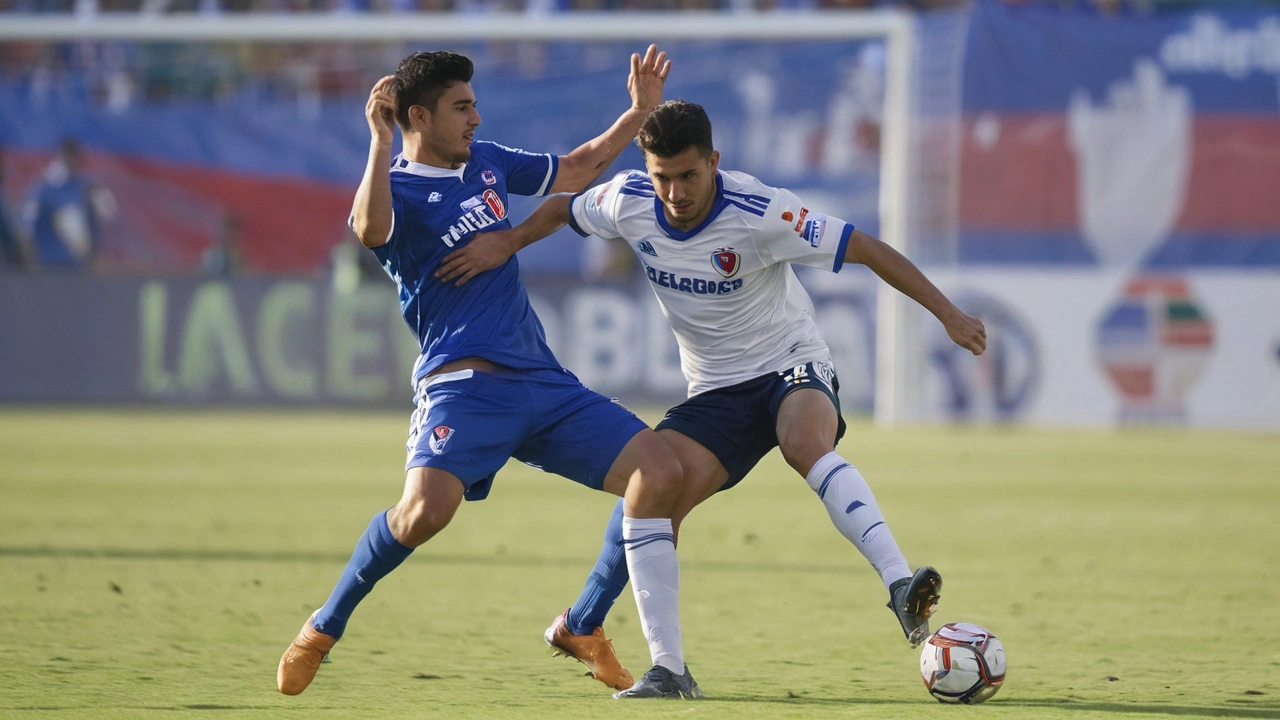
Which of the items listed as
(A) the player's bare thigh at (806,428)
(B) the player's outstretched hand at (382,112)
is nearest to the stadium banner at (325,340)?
(A) the player's bare thigh at (806,428)

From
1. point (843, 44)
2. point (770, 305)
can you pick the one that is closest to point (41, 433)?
point (843, 44)

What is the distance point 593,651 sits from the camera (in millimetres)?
5762

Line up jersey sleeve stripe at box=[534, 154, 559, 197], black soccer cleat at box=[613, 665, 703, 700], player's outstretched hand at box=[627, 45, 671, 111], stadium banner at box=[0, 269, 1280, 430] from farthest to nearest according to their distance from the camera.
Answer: stadium banner at box=[0, 269, 1280, 430] → player's outstretched hand at box=[627, 45, 671, 111] → jersey sleeve stripe at box=[534, 154, 559, 197] → black soccer cleat at box=[613, 665, 703, 700]

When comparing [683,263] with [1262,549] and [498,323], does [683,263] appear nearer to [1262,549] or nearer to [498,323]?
[498,323]

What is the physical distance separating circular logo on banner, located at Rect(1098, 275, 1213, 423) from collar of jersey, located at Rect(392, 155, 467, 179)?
1295cm

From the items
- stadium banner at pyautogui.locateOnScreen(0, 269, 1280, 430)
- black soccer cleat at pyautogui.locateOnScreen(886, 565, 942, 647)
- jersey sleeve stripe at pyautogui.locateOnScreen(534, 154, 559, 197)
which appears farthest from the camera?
stadium banner at pyautogui.locateOnScreen(0, 269, 1280, 430)

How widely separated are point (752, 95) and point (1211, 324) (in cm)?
617

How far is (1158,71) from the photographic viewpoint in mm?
18422

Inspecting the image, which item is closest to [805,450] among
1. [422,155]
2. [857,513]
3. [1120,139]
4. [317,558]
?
[857,513]

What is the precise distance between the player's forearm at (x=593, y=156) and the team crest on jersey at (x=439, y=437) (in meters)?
1.11

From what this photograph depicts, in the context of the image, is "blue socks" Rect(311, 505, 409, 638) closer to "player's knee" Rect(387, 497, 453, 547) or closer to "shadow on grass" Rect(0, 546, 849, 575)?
"player's knee" Rect(387, 497, 453, 547)

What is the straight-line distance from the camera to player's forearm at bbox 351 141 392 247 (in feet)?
17.5

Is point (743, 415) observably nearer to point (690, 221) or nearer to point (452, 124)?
point (690, 221)

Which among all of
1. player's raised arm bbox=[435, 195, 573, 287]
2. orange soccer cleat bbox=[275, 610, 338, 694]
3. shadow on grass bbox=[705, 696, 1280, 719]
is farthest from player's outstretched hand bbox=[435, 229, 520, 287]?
shadow on grass bbox=[705, 696, 1280, 719]
